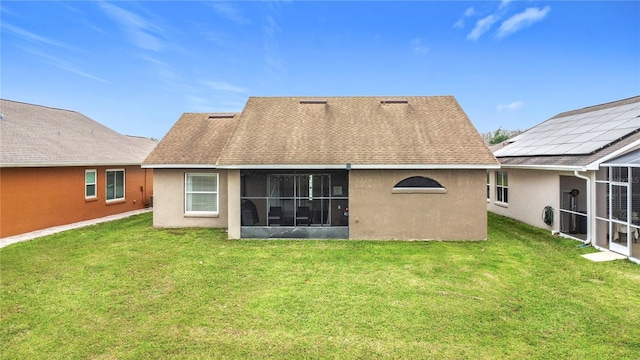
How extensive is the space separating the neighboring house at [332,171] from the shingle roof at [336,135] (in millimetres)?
41

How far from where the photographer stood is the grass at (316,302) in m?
4.22

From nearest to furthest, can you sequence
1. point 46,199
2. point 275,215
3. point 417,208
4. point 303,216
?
point 417,208 < point 275,215 < point 303,216 < point 46,199

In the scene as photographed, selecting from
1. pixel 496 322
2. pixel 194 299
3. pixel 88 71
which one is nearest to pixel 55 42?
pixel 88 71

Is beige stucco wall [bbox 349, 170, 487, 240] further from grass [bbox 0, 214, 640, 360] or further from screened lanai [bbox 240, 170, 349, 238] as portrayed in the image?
grass [bbox 0, 214, 640, 360]

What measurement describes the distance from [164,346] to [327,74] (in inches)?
1043

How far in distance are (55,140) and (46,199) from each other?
10.8ft

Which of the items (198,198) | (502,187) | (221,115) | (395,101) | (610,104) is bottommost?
(198,198)

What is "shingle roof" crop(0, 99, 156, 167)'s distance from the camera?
11.6 metres

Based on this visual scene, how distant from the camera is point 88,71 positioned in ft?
74.9

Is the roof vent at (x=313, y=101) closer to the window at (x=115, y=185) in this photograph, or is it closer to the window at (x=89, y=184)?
the window at (x=115, y=185)

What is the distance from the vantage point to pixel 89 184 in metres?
13.9

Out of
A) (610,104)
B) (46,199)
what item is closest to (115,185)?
(46,199)

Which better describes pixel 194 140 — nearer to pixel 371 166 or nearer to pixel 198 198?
pixel 198 198

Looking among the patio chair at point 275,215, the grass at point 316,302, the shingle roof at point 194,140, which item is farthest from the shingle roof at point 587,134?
the shingle roof at point 194,140
